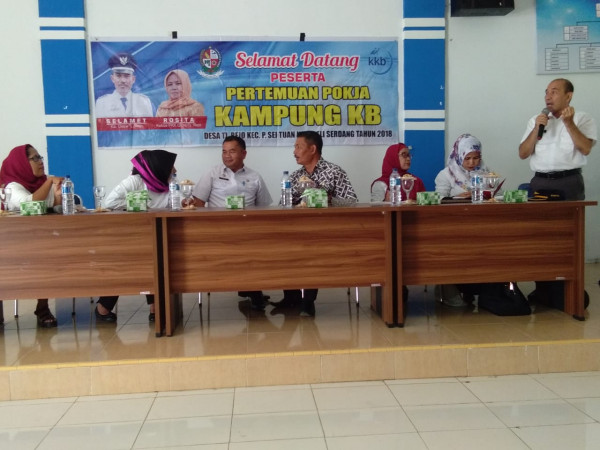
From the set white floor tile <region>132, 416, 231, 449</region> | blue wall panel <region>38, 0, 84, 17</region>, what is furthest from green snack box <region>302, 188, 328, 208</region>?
blue wall panel <region>38, 0, 84, 17</region>

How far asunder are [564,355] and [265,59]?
10.5 feet

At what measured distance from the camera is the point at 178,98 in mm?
4496

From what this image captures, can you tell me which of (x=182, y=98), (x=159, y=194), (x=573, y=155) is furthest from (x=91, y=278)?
(x=573, y=155)

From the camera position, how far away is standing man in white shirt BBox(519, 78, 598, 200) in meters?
3.39

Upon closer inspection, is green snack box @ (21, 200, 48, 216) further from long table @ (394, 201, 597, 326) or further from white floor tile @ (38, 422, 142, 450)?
long table @ (394, 201, 597, 326)

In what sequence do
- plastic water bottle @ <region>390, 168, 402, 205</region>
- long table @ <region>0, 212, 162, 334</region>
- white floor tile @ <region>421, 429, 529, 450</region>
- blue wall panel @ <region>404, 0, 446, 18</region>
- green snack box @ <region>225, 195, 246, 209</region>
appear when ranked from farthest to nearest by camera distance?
blue wall panel @ <region>404, 0, 446, 18</region> → plastic water bottle @ <region>390, 168, 402, 205</region> → green snack box @ <region>225, 195, 246, 209</region> → long table @ <region>0, 212, 162, 334</region> → white floor tile @ <region>421, 429, 529, 450</region>

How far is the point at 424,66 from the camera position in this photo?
15.3 ft

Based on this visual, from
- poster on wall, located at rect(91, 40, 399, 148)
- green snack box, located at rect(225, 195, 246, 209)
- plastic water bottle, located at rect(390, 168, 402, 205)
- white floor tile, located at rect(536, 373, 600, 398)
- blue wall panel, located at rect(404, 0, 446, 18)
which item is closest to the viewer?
white floor tile, located at rect(536, 373, 600, 398)

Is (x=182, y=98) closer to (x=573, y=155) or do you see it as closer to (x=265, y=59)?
(x=265, y=59)

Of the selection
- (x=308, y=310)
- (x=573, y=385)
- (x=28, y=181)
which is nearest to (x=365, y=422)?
(x=573, y=385)

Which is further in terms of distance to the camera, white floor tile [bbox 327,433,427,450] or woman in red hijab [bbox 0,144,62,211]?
woman in red hijab [bbox 0,144,62,211]

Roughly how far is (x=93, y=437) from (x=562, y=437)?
1.86m

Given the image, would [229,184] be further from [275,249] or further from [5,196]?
[5,196]

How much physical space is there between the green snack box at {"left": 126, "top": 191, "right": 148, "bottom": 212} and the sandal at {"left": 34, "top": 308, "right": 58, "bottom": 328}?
0.92 metres
